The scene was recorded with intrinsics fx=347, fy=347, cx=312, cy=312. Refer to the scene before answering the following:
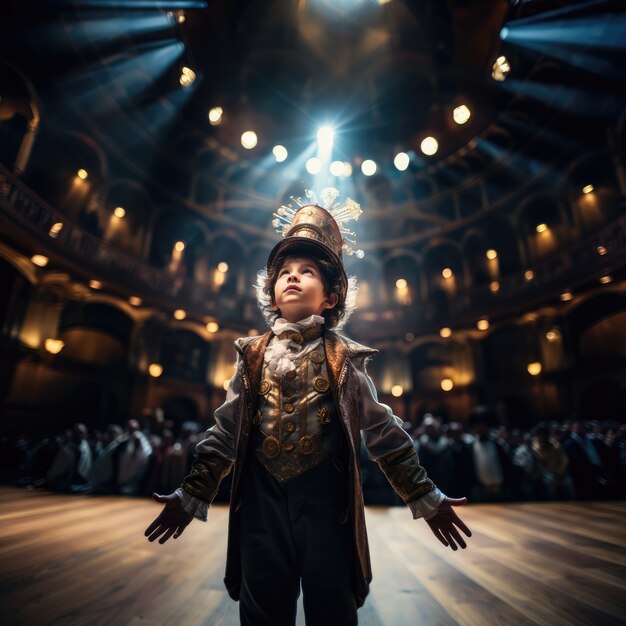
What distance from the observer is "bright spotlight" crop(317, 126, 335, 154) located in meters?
15.7

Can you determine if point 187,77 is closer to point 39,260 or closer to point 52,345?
point 39,260

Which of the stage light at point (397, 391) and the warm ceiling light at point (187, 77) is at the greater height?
the warm ceiling light at point (187, 77)

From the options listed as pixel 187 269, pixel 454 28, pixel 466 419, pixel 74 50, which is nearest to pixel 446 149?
pixel 454 28

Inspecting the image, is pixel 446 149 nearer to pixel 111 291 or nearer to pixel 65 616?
pixel 111 291

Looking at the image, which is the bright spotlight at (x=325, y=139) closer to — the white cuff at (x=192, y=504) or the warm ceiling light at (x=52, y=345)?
the warm ceiling light at (x=52, y=345)

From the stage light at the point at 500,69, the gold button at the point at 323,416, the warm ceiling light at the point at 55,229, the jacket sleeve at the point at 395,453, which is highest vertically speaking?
the stage light at the point at 500,69

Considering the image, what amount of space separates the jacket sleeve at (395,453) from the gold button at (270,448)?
372 mm

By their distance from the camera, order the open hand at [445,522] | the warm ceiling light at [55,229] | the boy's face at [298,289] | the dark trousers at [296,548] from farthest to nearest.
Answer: the warm ceiling light at [55,229] < the boy's face at [298,289] < the open hand at [445,522] < the dark trousers at [296,548]

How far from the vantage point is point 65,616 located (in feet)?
6.46

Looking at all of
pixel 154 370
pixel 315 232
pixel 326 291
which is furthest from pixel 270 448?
pixel 154 370

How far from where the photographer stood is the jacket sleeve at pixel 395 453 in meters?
1.40

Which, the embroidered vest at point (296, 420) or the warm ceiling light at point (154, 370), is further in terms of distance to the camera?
the warm ceiling light at point (154, 370)

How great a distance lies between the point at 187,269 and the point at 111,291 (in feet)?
16.1

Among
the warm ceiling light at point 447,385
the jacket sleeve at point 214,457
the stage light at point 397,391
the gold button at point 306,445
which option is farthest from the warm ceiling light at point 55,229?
the warm ceiling light at point 447,385
